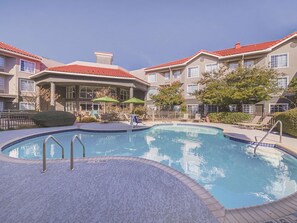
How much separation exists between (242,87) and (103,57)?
72.4ft

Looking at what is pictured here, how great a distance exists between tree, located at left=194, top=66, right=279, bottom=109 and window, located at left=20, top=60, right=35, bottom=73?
26071 millimetres

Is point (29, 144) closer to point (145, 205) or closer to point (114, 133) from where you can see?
point (114, 133)

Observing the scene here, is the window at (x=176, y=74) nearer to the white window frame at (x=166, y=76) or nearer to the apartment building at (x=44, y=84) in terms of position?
the white window frame at (x=166, y=76)

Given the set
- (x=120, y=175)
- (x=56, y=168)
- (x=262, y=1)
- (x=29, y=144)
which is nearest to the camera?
(x=120, y=175)

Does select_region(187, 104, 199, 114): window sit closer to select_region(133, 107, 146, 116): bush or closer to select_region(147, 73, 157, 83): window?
select_region(133, 107, 146, 116): bush

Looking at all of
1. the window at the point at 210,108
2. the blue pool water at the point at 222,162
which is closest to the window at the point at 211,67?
the window at the point at 210,108

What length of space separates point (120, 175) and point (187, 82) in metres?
23.0

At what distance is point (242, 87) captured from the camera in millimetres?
16141

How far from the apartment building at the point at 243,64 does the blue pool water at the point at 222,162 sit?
42.7ft

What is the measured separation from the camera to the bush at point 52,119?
12.1 metres

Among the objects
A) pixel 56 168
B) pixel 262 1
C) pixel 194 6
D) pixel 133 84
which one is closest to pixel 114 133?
pixel 56 168

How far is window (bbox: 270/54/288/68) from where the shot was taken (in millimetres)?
18219

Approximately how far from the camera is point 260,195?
13.1 feet

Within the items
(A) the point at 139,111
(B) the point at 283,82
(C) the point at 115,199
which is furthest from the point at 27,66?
(B) the point at 283,82
